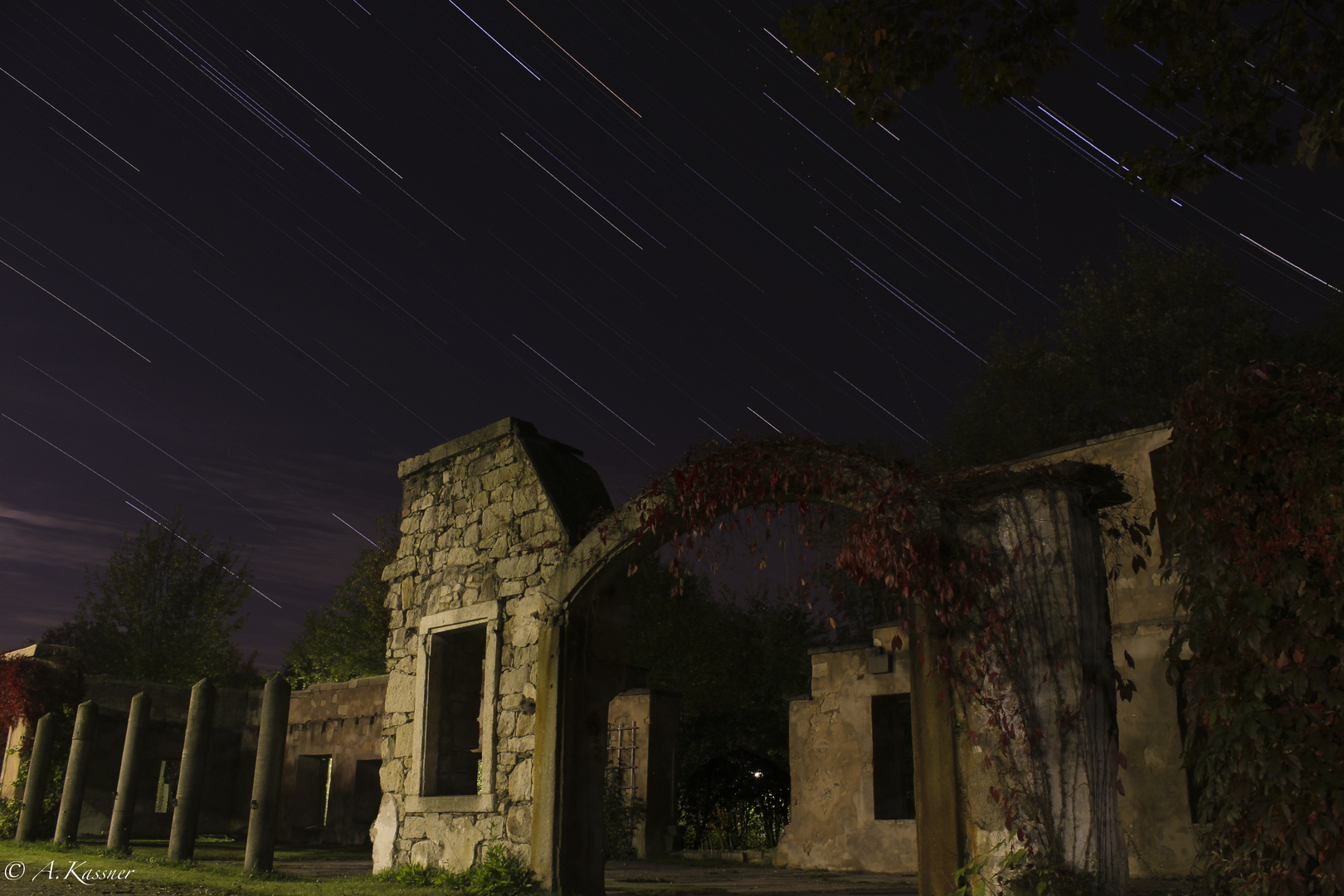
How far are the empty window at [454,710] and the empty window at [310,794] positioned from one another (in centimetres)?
1010

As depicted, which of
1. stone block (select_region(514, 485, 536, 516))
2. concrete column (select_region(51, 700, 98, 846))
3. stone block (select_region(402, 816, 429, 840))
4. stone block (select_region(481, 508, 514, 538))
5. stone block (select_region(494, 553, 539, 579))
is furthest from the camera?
concrete column (select_region(51, 700, 98, 846))

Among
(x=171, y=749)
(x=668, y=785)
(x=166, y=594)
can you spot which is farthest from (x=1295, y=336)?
(x=166, y=594)

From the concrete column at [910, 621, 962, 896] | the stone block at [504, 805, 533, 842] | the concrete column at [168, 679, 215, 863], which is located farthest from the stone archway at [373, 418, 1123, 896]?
the concrete column at [168, 679, 215, 863]

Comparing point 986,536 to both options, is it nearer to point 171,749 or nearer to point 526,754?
point 526,754

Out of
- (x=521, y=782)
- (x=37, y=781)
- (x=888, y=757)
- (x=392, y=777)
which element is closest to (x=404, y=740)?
(x=392, y=777)

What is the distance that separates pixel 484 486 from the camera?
8977mm

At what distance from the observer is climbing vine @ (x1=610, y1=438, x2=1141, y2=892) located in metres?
4.79

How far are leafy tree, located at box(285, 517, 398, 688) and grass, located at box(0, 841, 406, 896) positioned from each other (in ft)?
52.5

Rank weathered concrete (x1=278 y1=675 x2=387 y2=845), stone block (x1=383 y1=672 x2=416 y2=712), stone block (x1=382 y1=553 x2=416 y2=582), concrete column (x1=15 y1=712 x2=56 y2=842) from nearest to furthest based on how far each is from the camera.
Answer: stone block (x1=383 y1=672 x2=416 y2=712) < stone block (x1=382 y1=553 x2=416 y2=582) < concrete column (x1=15 y1=712 x2=56 y2=842) < weathered concrete (x1=278 y1=675 x2=387 y2=845)

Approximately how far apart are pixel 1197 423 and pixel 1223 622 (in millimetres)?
965

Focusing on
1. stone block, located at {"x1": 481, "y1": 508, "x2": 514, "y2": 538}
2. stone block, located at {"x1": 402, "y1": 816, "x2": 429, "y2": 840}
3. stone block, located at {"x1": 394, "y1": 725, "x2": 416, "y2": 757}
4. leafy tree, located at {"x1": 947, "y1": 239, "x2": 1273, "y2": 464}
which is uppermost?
leafy tree, located at {"x1": 947, "y1": 239, "x2": 1273, "y2": 464}

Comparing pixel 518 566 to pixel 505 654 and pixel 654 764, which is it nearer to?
pixel 505 654

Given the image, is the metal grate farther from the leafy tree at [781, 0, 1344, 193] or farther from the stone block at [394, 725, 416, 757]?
the leafy tree at [781, 0, 1344, 193]

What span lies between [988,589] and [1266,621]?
1.27 metres
